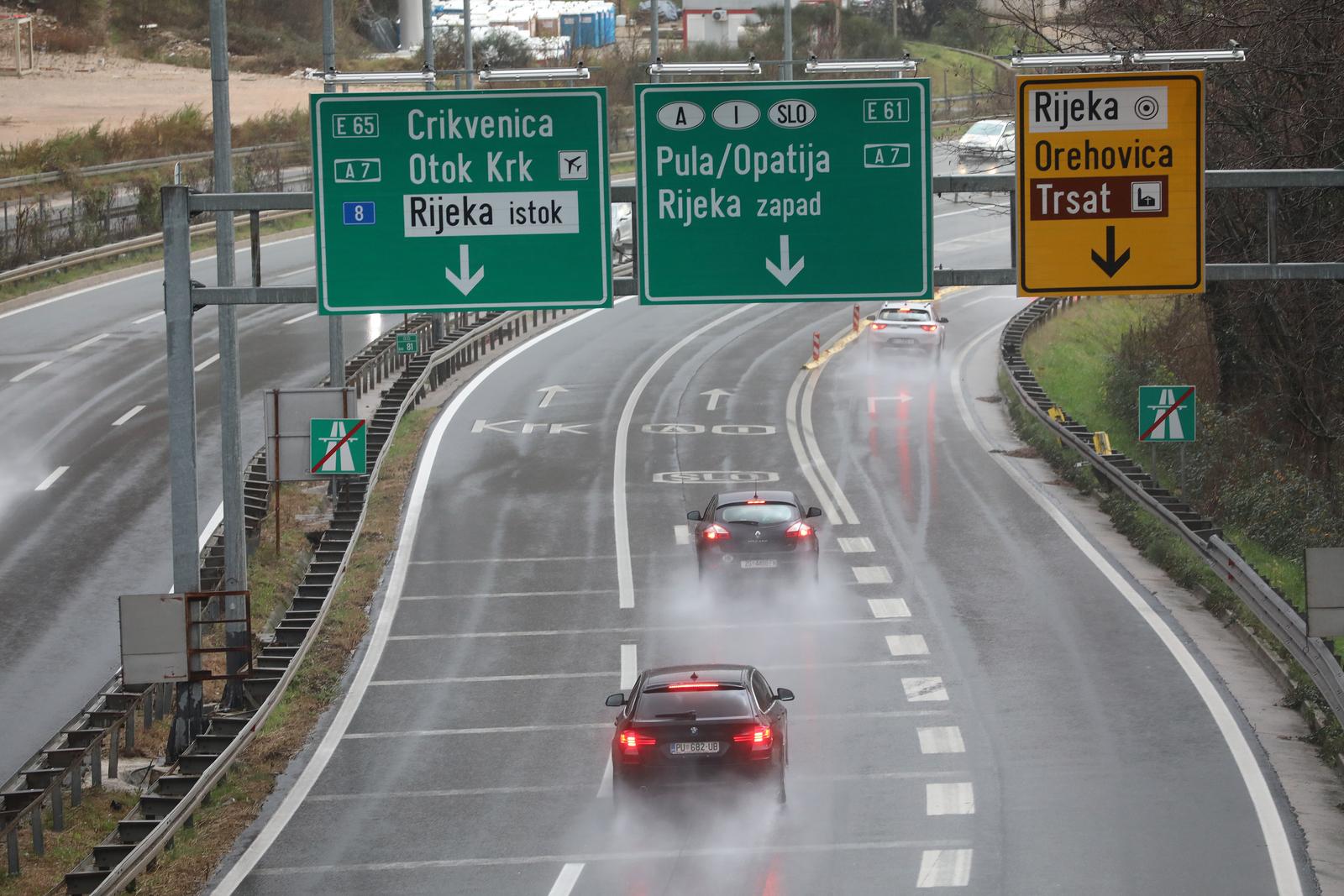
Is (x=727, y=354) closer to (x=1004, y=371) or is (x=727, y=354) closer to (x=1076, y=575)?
(x=1004, y=371)

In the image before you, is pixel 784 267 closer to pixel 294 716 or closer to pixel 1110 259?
pixel 1110 259

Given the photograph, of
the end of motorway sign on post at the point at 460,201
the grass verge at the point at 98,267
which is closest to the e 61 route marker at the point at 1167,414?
the end of motorway sign on post at the point at 460,201

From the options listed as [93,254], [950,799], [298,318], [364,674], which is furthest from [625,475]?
[93,254]

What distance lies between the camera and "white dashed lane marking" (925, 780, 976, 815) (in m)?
18.2

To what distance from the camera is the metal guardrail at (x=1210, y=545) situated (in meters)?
20.3

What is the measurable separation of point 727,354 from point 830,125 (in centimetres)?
3344

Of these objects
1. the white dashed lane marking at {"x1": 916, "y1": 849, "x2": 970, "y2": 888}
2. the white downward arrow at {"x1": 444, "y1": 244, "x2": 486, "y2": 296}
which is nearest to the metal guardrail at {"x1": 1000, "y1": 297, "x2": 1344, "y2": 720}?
the white dashed lane marking at {"x1": 916, "y1": 849, "x2": 970, "y2": 888}

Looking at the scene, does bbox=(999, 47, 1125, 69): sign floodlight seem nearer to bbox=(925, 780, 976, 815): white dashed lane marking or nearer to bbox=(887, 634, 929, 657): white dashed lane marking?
bbox=(925, 780, 976, 815): white dashed lane marking

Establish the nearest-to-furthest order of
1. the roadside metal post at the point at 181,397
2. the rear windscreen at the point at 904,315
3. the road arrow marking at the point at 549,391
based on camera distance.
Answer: the roadside metal post at the point at 181,397
the road arrow marking at the point at 549,391
the rear windscreen at the point at 904,315

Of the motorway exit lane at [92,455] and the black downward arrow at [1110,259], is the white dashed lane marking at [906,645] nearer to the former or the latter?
the black downward arrow at [1110,259]

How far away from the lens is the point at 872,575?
2838cm

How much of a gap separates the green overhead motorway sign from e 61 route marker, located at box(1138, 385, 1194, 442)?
602 inches

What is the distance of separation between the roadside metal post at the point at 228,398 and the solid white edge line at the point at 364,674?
1391mm

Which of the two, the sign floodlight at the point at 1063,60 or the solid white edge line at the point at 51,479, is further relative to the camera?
the solid white edge line at the point at 51,479
